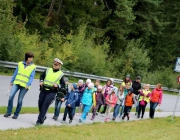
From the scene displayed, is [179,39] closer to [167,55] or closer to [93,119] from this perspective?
[167,55]

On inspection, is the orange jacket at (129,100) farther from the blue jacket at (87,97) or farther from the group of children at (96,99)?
the blue jacket at (87,97)

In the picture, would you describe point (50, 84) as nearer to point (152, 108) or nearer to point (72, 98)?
point (72, 98)

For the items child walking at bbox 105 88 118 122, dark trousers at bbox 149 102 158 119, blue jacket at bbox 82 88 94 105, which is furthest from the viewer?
dark trousers at bbox 149 102 158 119

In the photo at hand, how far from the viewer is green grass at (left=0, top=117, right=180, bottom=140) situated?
8.59m

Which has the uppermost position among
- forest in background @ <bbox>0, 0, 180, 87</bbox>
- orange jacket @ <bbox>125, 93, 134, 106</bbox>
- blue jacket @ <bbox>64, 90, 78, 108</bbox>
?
forest in background @ <bbox>0, 0, 180, 87</bbox>

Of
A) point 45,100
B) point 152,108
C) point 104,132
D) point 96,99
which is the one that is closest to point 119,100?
point 96,99

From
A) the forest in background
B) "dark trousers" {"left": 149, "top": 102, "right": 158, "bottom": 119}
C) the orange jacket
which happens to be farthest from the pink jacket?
the forest in background

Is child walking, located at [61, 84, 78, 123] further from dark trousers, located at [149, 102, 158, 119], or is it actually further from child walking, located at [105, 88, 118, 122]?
dark trousers, located at [149, 102, 158, 119]

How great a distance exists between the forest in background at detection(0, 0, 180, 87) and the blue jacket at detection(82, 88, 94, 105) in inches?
436

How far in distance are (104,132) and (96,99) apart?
317 cm

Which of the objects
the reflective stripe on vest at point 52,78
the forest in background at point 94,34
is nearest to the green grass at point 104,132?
the reflective stripe on vest at point 52,78

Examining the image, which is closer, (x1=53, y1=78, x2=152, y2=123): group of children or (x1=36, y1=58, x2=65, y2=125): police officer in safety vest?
(x1=36, y1=58, x2=65, y2=125): police officer in safety vest

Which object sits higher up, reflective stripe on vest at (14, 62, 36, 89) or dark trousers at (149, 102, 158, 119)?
reflective stripe on vest at (14, 62, 36, 89)

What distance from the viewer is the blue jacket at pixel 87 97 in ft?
40.6
